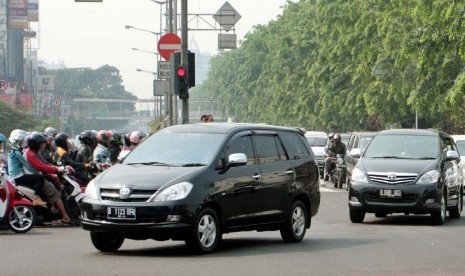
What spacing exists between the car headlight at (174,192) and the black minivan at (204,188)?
12 millimetres

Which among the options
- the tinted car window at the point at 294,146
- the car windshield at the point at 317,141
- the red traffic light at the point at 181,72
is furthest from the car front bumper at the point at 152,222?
the car windshield at the point at 317,141

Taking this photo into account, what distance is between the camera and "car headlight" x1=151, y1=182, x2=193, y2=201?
50.5 ft

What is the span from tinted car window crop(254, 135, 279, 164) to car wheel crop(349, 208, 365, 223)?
4.97m

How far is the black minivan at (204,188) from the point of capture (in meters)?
15.4

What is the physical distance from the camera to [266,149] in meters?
17.7

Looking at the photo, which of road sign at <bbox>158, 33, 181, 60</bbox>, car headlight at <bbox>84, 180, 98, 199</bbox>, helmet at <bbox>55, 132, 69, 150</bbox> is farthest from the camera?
road sign at <bbox>158, 33, 181, 60</bbox>

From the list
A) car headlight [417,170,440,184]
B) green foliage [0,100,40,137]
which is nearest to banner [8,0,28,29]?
green foliage [0,100,40,137]

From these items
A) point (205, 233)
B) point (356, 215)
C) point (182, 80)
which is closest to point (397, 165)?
point (356, 215)

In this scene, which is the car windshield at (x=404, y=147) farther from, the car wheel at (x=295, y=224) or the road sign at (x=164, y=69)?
the road sign at (x=164, y=69)

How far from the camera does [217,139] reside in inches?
657

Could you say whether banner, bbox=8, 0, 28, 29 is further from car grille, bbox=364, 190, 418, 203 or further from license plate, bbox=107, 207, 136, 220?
license plate, bbox=107, 207, 136, 220

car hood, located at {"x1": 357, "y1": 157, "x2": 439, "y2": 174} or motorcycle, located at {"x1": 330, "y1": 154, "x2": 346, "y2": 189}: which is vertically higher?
car hood, located at {"x1": 357, "y1": 157, "x2": 439, "y2": 174}

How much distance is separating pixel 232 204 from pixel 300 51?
298ft

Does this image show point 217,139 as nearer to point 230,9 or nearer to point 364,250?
point 364,250
